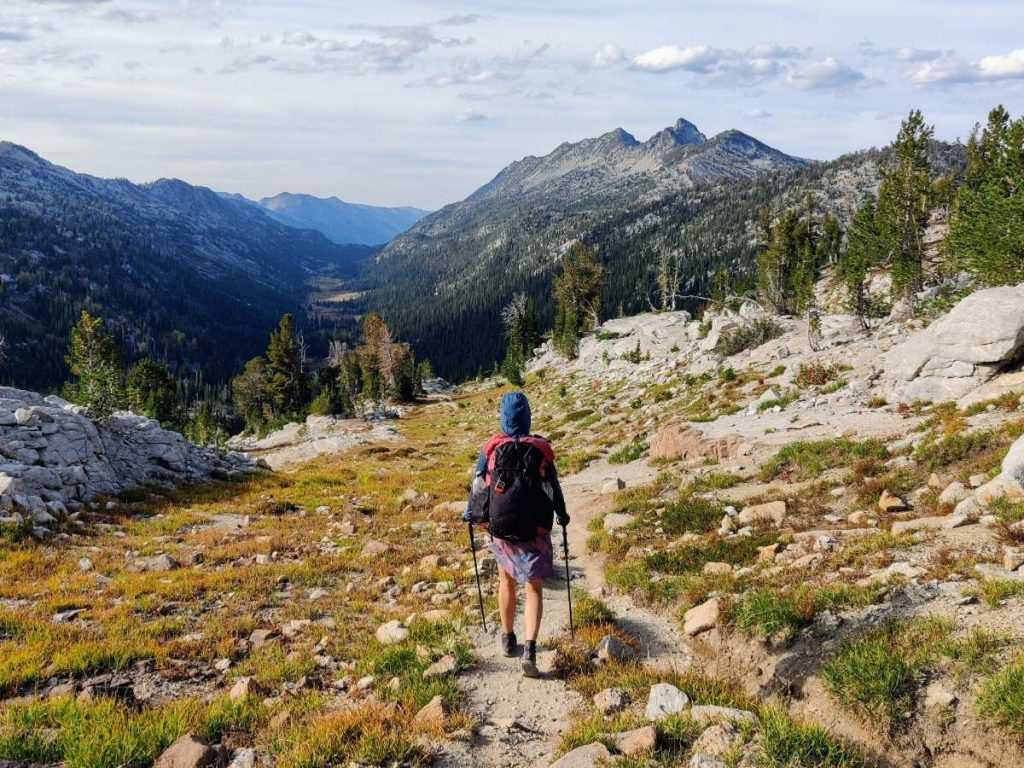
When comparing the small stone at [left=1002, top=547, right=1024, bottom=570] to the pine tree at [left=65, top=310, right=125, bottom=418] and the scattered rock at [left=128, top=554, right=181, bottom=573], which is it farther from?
the pine tree at [left=65, top=310, right=125, bottom=418]

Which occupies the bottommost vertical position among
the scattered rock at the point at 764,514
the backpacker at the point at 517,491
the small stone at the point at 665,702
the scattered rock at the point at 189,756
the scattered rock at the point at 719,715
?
the scattered rock at the point at 764,514

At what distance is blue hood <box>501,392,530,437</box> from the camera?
6.96 meters

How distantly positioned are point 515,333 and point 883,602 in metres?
102

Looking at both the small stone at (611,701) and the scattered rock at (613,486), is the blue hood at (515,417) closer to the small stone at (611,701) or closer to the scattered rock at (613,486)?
the small stone at (611,701)

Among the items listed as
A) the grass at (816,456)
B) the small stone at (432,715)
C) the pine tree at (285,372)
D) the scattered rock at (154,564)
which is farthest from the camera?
the pine tree at (285,372)

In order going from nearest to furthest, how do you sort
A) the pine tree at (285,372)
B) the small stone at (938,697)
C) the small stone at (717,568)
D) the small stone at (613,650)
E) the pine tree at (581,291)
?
the small stone at (938,697) → the small stone at (613,650) → the small stone at (717,568) → the pine tree at (285,372) → the pine tree at (581,291)

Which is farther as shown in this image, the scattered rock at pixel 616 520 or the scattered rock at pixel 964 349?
the scattered rock at pixel 964 349

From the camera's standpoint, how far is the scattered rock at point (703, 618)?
719 cm

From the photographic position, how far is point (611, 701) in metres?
5.75

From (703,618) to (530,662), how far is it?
238cm

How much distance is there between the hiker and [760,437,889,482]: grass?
871 centimetres

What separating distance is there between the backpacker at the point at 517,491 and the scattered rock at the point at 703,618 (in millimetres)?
2389

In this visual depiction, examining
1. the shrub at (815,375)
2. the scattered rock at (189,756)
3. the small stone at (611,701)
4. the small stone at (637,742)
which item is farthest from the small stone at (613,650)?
the shrub at (815,375)

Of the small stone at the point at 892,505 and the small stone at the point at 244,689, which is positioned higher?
the small stone at the point at 892,505
